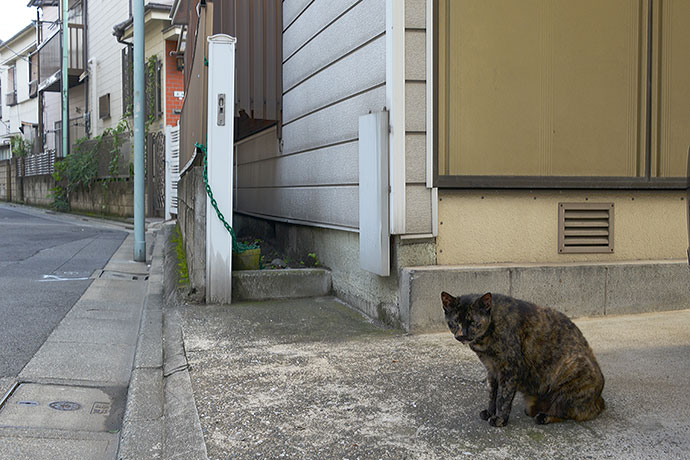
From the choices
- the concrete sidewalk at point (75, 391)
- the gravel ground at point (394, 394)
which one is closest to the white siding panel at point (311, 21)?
the gravel ground at point (394, 394)

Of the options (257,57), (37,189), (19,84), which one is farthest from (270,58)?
(19,84)

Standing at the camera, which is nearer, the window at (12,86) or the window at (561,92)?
the window at (561,92)

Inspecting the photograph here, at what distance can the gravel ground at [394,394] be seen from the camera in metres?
3.06

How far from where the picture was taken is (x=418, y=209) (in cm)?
543

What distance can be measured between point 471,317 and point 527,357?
36 cm

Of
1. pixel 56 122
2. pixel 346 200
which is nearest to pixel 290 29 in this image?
pixel 346 200

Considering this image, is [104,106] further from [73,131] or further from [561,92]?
[561,92]

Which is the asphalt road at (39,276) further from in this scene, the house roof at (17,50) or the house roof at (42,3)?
the house roof at (17,50)

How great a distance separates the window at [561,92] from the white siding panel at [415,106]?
12cm

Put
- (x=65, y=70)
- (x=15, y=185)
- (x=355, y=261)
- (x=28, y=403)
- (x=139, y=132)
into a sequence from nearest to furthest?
1. (x=28, y=403)
2. (x=355, y=261)
3. (x=139, y=132)
4. (x=65, y=70)
5. (x=15, y=185)

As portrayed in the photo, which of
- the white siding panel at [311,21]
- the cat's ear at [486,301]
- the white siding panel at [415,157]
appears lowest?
the cat's ear at [486,301]

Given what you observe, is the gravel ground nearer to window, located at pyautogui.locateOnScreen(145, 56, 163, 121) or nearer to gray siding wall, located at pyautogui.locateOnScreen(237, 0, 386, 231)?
gray siding wall, located at pyautogui.locateOnScreen(237, 0, 386, 231)

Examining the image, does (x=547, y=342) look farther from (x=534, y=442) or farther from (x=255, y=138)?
(x=255, y=138)

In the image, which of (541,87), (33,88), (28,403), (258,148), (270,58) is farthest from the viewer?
(33,88)
